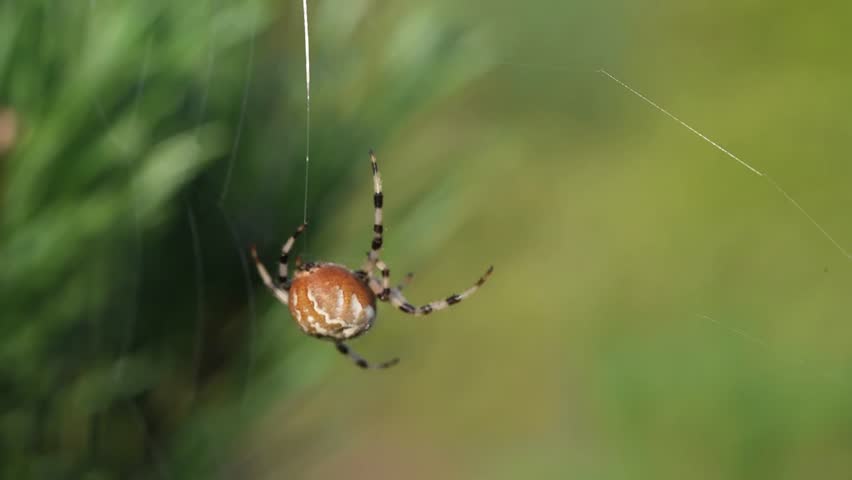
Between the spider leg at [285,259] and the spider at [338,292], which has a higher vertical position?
the spider leg at [285,259]

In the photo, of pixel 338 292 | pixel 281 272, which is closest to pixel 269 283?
pixel 281 272

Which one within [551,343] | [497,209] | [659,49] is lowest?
[551,343]

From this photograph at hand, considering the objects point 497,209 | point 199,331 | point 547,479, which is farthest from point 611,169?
point 199,331

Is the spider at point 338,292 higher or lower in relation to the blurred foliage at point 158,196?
lower

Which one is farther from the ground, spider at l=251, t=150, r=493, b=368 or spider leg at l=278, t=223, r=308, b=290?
spider leg at l=278, t=223, r=308, b=290

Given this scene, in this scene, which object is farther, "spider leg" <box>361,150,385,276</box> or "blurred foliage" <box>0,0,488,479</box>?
"spider leg" <box>361,150,385,276</box>

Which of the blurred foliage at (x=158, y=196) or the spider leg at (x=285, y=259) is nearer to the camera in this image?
the blurred foliage at (x=158, y=196)

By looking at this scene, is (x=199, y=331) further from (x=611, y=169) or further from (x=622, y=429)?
(x=611, y=169)
